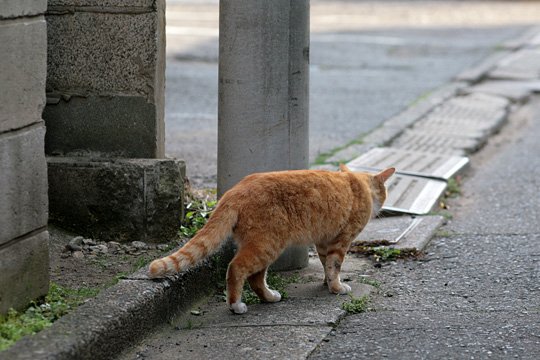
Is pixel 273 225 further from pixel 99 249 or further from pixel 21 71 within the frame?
pixel 21 71

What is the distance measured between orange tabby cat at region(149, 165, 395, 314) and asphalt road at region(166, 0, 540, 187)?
7.02 feet

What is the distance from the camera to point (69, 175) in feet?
17.4

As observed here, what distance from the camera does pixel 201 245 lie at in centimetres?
449

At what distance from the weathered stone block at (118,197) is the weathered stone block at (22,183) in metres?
0.99

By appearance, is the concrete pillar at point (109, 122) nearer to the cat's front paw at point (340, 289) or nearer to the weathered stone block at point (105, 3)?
the weathered stone block at point (105, 3)

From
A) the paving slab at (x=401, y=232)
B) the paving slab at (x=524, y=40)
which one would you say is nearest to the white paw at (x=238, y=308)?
the paving slab at (x=401, y=232)

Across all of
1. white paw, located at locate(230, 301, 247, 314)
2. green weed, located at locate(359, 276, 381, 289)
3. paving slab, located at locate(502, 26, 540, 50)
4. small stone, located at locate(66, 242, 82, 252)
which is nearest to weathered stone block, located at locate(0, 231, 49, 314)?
small stone, located at locate(66, 242, 82, 252)

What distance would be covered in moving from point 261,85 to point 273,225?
0.98 meters

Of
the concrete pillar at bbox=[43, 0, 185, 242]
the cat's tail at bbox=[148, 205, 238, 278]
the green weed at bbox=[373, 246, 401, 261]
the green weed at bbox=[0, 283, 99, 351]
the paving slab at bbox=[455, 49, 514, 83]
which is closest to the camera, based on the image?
the green weed at bbox=[0, 283, 99, 351]

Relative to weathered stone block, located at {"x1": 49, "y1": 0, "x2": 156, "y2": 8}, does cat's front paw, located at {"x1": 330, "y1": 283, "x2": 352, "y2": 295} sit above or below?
below

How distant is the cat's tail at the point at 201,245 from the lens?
439cm

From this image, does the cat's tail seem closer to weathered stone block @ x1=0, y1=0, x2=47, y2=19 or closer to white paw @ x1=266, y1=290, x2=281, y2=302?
white paw @ x1=266, y1=290, x2=281, y2=302

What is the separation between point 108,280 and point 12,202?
0.78 meters

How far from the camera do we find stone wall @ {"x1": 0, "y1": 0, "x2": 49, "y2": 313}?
3.97 metres
